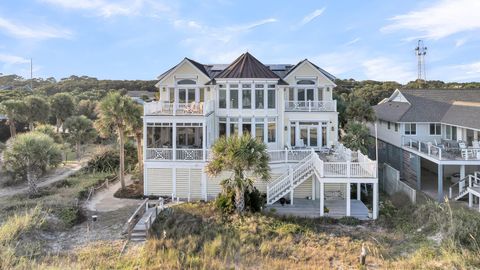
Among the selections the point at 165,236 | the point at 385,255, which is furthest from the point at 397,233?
the point at 165,236

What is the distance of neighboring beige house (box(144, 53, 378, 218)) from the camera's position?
20578 millimetres

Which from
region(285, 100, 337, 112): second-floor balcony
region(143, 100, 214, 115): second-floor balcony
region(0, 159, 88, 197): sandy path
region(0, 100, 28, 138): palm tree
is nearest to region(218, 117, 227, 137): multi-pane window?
region(143, 100, 214, 115): second-floor balcony

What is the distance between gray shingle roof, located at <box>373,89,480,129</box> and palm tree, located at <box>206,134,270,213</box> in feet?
45.5

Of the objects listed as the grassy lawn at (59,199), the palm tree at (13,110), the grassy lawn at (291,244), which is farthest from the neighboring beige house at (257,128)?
the palm tree at (13,110)

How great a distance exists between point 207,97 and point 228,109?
85.3 inches

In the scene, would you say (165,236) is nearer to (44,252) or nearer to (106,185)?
(44,252)

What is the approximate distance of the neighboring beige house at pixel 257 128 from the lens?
20.6m

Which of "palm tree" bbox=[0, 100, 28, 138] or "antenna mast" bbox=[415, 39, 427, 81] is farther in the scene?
"antenna mast" bbox=[415, 39, 427, 81]

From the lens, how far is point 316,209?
19516 mm

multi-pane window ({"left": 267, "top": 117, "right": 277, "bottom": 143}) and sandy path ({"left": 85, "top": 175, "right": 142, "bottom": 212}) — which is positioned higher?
multi-pane window ({"left": 267, "top": 117, "right": 277, "bottom": 143})

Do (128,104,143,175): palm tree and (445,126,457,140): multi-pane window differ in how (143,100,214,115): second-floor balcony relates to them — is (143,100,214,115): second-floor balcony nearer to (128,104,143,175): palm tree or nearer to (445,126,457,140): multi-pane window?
(128,104,143,175): palm tree

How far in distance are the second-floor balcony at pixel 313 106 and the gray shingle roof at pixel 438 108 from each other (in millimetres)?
6177

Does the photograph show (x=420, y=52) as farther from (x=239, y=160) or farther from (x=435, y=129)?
(x=239, y=160)

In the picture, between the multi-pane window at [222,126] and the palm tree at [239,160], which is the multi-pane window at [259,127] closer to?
the multi-pane window at [222,126]
